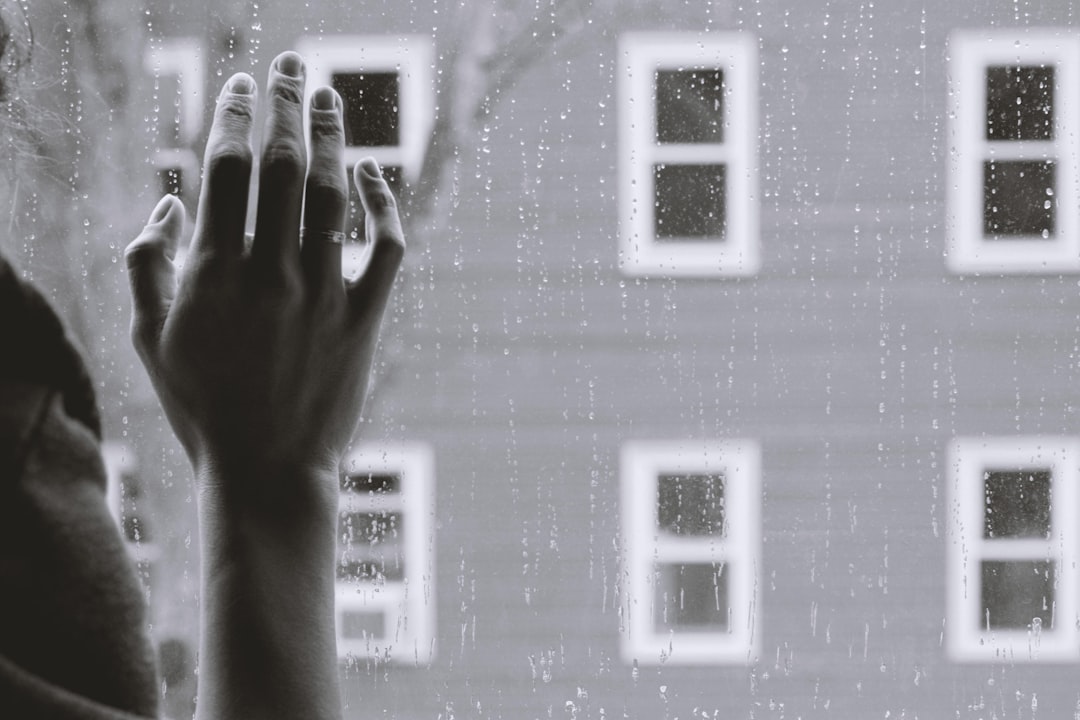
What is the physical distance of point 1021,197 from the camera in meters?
0.87

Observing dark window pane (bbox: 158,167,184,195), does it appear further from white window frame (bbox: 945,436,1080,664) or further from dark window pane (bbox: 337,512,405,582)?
white window frame (bbox: 945,436,1080,664)

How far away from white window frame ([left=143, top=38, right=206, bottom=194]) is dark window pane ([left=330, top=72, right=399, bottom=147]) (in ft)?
0.42

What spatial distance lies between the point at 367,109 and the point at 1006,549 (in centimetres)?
71

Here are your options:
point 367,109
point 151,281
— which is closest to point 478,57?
Result: point 367,109

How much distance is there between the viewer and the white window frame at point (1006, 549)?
87 centimetres

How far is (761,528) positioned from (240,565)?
620mm

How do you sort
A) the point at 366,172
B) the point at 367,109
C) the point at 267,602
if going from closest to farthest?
the point at 267,602 < the point at 366,172 < the point at 367,109

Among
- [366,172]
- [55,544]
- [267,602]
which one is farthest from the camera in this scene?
[366,172]

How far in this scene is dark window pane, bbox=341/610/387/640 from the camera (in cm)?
91

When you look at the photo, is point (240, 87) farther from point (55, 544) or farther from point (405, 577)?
point (405, 577)

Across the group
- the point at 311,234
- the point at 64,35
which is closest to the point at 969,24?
the point at 311,234

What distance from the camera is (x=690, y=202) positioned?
3.10 ft

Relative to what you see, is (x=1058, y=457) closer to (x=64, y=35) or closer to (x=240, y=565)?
(x=240, y=565)

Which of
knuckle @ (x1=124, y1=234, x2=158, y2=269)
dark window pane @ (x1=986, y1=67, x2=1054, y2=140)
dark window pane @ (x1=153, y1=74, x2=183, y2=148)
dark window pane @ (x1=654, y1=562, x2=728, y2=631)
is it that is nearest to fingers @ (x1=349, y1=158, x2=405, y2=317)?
knuckle @ (x1=124, y1=234, x2=158, y2=269)
